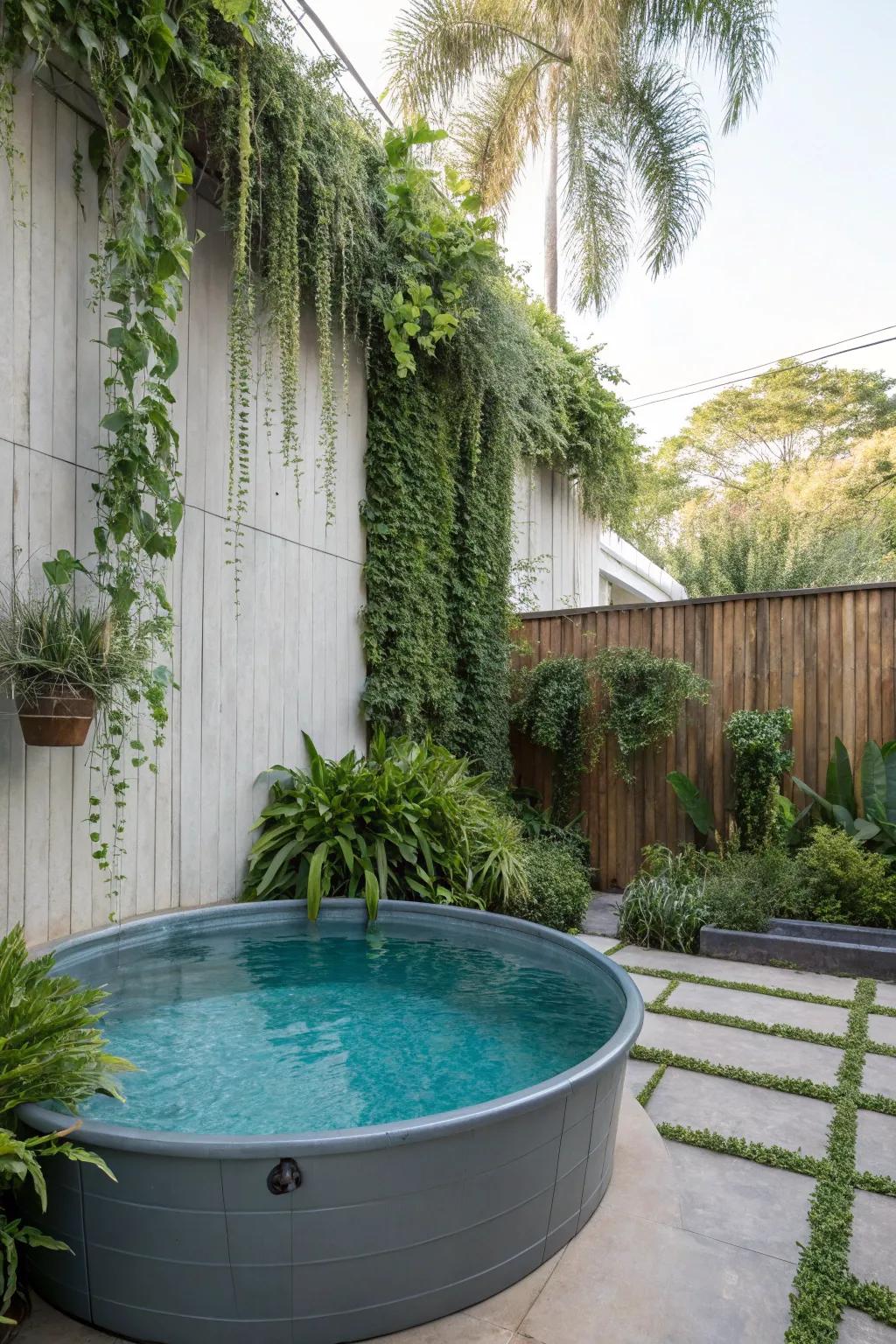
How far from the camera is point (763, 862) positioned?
4520 mm

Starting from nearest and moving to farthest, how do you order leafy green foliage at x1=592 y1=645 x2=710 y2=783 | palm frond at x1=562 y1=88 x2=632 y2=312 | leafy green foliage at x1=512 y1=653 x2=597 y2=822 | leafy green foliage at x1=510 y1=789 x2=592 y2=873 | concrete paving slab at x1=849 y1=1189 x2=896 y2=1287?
concrete paving slab at x1=849 y1=1189 x2=896 y2=1287, leafy green foliage at x1=592 y1=645 x2=710 y2=783, leafy green foliage at x1=510 y1=789 x2=592 y2=873, leafy green foliage at x1=512 y1=653 x2=597 y2=822, palm frond at x1=562 y1=88 x2=632 y2=312

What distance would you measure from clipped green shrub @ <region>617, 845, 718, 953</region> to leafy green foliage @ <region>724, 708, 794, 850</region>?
37 cm

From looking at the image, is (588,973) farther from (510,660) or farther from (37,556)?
(510,660)

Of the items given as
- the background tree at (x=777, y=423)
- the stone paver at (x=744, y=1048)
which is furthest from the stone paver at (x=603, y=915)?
Result: the background tree at (x=777, y=423)

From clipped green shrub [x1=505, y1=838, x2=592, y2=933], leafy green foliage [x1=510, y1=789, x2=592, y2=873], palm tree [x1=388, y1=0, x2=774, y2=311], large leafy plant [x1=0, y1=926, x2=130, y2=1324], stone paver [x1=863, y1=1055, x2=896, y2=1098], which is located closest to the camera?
large leafy plant [x1=0, y1=926, x2=130, y2=1324]

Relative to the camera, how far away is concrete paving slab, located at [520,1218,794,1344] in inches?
59.1

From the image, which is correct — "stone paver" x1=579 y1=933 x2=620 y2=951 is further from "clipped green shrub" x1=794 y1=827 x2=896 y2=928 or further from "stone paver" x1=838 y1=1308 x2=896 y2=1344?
"stone paver" x1=838 y1=1308 x2=896 y2=1344

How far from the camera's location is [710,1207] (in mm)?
1920

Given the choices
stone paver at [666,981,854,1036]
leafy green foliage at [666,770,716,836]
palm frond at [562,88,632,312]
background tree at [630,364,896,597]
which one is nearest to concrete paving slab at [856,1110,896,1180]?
stone paver at [666,981,854,1036]

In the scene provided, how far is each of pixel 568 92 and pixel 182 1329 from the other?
433 inches

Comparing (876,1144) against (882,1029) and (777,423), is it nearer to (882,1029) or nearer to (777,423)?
(882,1029)

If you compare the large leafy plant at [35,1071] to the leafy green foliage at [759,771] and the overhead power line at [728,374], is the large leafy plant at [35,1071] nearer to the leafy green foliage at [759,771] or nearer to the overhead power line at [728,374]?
the leafy green foliage at [759,771]

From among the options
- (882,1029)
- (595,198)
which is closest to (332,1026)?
(882,1029)

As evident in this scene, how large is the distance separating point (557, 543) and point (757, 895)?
4769 millimetres
